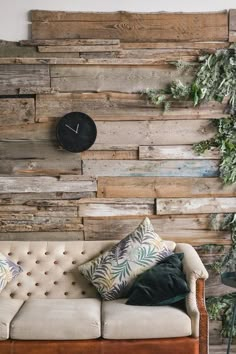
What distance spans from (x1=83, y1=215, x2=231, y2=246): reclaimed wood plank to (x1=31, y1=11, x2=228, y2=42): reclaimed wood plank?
1.42m

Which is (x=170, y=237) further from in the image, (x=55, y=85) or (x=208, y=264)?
(x=55, y=85)

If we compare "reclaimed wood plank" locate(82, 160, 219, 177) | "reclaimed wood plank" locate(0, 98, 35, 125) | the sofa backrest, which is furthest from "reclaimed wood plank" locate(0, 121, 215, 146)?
the sofa backrest

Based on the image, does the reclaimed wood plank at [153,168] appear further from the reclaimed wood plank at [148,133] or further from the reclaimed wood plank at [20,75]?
the reclaimed wood plank at [20,75]

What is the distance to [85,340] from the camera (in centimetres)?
329

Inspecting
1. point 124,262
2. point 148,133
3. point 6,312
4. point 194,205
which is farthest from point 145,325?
point 148,133

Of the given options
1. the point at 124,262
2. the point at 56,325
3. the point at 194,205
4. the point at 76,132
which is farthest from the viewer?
the point at 194,205

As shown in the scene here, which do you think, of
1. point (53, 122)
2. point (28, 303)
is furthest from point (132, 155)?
point (28, 303)

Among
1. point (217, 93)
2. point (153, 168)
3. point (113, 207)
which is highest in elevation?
point (217, 93)

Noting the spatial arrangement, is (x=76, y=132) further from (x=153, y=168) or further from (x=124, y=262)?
(x=124, y=262)

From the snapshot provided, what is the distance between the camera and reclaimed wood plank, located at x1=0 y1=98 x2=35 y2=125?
419 centimetres

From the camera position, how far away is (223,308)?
4.29 meters

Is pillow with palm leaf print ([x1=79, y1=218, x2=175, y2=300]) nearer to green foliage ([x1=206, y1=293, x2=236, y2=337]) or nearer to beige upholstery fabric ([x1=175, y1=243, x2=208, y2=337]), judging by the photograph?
beige upholstery fabric ([x1=175, y1=243, x2=208, y2=337])

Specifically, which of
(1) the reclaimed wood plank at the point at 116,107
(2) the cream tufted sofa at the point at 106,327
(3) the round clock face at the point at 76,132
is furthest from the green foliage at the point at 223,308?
(3) the round clock face at the point at 76,132

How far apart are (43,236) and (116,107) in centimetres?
117
